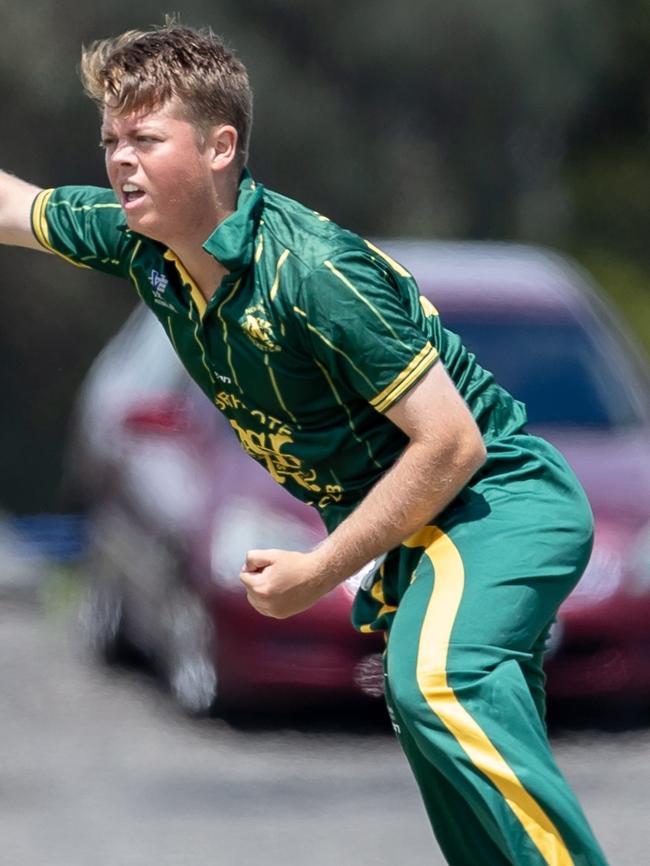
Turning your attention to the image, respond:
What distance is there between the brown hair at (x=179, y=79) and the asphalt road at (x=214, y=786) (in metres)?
2.50

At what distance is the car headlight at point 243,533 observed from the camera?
22.2 feet

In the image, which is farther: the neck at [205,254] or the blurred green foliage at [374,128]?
the blurred green foliage at [374,128]

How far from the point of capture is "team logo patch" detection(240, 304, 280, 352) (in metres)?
3.62

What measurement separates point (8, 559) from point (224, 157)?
8.07m

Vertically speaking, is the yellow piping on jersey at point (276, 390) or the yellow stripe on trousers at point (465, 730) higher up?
the yellow piping on jersey at point (276, 390)

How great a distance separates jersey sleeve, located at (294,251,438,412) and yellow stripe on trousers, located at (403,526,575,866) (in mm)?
413

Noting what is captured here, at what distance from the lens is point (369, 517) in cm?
353

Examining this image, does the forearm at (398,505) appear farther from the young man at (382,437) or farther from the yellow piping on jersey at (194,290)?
the yellow piping on jersey at (194,290)

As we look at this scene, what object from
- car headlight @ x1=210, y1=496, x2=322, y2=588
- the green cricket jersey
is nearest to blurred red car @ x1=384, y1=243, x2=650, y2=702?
car headlight @ x1=210, y1=496, x2=322, y2=588

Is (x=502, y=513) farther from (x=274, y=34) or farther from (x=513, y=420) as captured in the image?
(x=274, y=34)

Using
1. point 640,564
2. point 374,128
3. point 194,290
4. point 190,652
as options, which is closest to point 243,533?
point 190,652

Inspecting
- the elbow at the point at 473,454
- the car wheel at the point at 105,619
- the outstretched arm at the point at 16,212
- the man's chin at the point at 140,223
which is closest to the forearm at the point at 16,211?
the outstretched arm at the point at 16,212

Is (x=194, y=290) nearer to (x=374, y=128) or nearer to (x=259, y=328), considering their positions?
(x=259, y=328)

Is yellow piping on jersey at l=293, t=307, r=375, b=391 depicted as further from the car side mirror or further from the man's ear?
the car side mirror
